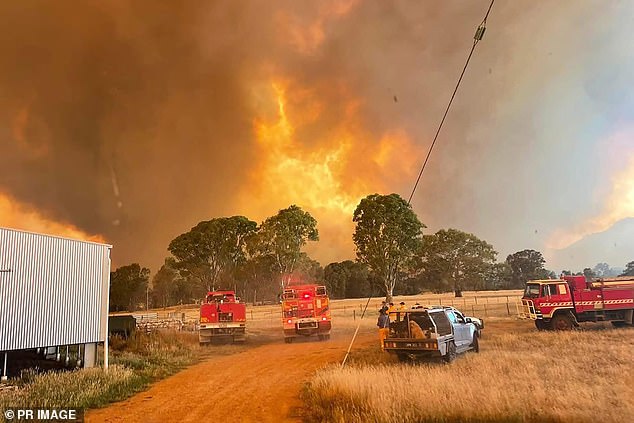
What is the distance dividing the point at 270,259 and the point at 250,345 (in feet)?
93.1

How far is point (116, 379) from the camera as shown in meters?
14.3

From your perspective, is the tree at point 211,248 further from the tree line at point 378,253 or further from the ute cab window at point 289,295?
the ute cab window at point 289,295

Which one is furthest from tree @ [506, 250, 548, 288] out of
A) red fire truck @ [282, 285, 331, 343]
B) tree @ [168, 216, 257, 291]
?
tree @ [168, 216, 257, 291]

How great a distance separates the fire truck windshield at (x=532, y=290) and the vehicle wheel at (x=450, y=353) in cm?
1185

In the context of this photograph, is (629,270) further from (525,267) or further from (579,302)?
(525,267)

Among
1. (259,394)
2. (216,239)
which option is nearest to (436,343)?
(259,394)

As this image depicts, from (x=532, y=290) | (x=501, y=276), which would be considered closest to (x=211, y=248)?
(x=501, y=276)

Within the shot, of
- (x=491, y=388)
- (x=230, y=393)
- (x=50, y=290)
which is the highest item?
(x=50, y=290)

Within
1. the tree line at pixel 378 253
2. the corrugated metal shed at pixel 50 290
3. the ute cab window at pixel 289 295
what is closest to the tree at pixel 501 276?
the tree line at pixel 378 253

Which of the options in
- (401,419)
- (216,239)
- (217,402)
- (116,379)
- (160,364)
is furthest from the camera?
(216,239)

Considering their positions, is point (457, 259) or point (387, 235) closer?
point (387, 235)

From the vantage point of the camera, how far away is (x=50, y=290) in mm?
16453

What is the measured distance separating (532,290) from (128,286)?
79210mm

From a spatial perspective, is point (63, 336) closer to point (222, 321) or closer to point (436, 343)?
point (222, 321)
